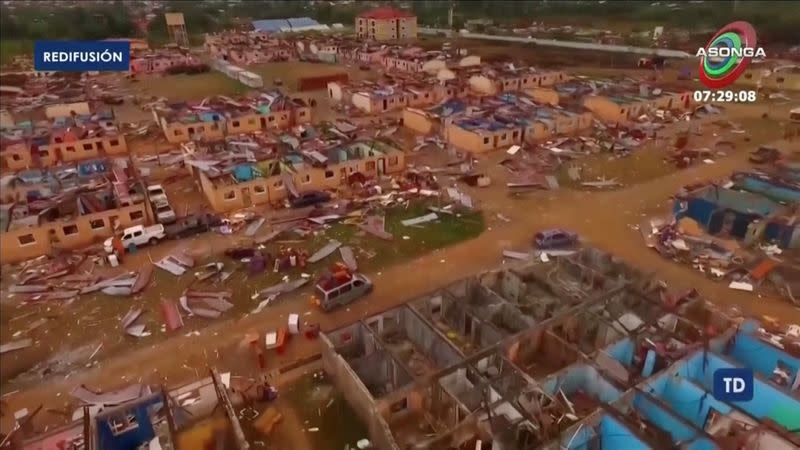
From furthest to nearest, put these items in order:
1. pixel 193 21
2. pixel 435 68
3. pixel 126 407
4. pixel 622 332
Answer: pixel 435 68
pixel 193 21
pixel 622 332
pixel 126 407

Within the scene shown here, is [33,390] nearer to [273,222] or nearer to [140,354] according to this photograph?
[140,354]

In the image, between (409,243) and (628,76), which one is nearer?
(409,243)

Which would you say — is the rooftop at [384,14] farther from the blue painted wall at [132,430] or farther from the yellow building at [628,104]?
the blue painted wall at [132,430]

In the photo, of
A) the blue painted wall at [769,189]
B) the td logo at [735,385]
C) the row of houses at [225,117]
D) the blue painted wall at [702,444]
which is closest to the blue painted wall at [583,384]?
the blue painted wall at [702,444]

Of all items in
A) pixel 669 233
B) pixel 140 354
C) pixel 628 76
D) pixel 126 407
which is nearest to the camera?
pixel 126 407

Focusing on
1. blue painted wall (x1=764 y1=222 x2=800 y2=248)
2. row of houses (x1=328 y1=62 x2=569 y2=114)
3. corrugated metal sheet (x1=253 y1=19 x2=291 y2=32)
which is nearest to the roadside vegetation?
corrugated metal sheet (x1=253 y1=19 x2=291 y2=32)

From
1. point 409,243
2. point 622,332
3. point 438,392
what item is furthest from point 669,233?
point 438,392

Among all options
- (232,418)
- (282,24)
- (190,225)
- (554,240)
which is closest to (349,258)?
(190,225)

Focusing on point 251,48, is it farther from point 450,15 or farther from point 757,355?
point 757,355
